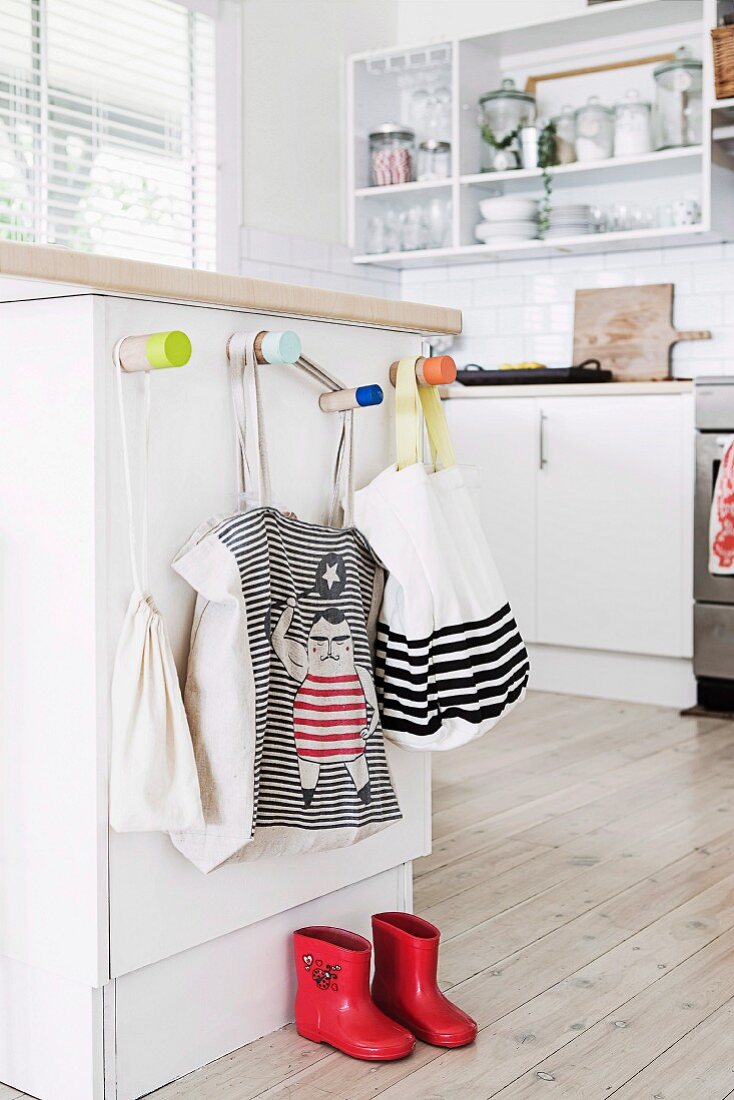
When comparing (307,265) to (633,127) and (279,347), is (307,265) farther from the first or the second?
(279,347)

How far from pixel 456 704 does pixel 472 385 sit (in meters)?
2.87

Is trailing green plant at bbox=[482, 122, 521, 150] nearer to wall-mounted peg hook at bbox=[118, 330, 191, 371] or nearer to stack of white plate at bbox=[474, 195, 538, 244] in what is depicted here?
stack of white plate at bbox=[474, 195, 538, 244]

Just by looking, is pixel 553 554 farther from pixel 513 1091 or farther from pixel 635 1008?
pixel 513 1091

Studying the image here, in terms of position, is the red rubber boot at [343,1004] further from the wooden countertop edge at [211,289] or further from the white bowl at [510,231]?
the white bowl at [510,231]

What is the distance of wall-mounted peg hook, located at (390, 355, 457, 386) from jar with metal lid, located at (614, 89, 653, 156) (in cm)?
286

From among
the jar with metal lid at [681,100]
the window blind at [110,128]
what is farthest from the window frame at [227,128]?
the jar with metal lid at [681,100]

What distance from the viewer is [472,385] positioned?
173 inches

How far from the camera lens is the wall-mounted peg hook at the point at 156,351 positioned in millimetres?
1312

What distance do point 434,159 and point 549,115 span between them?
1.52 feet

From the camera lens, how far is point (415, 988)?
Answer: 1.67 metres

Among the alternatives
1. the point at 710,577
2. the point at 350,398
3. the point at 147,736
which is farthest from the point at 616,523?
the point at 147,736

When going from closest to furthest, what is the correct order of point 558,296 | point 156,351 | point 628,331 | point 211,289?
point 156,351
point 211,289
point 628,331
point 558,296

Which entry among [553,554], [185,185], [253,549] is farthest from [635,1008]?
[185,185]

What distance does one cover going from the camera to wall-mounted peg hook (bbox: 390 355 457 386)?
172 centimetres
